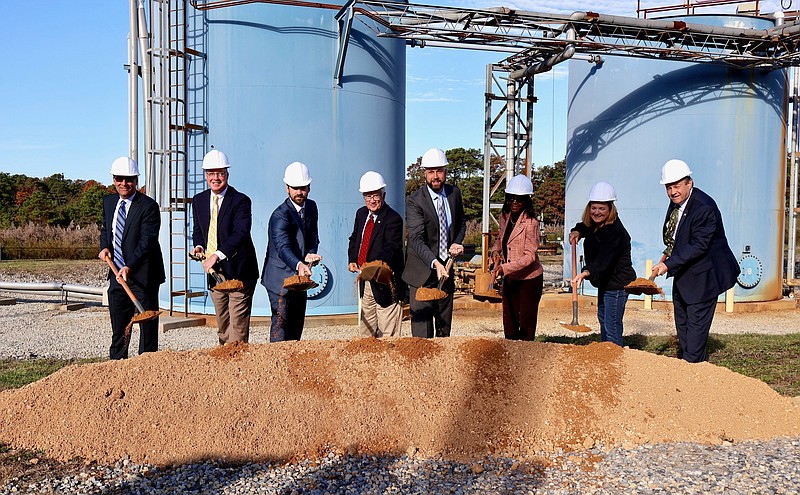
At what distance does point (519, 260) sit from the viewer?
20.8 feet

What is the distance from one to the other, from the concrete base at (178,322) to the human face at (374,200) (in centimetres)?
514

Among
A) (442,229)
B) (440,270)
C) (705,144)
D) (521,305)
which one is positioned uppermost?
(705,144)

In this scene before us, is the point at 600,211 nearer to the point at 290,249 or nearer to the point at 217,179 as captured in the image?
the point at 290,249

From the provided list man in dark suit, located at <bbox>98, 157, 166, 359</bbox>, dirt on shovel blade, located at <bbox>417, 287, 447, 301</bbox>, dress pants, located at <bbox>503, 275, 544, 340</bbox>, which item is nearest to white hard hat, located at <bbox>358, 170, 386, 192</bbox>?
dirt on shovel blade, located at <bbox>417, 287, 447, 301</bbox>

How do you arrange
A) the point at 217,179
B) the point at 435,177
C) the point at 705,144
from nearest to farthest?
1. the point at 217,179
2. the point at 435,177
3. the point at 705,144

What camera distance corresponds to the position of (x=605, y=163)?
14375 millimetres

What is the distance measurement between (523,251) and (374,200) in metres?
1.39

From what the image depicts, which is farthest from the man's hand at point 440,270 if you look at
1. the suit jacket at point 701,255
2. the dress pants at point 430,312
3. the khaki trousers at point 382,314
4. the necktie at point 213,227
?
the necktie at point 213,227

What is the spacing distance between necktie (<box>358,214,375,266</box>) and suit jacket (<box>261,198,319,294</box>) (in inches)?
17.0

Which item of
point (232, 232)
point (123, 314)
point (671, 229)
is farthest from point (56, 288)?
point (671, 229)

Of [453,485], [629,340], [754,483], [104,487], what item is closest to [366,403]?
[453,485]

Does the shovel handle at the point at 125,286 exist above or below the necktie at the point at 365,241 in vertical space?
below

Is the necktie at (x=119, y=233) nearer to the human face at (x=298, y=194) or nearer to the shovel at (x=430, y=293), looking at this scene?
the human face at (x=298, y=194)

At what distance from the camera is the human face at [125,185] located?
638 centimetres
